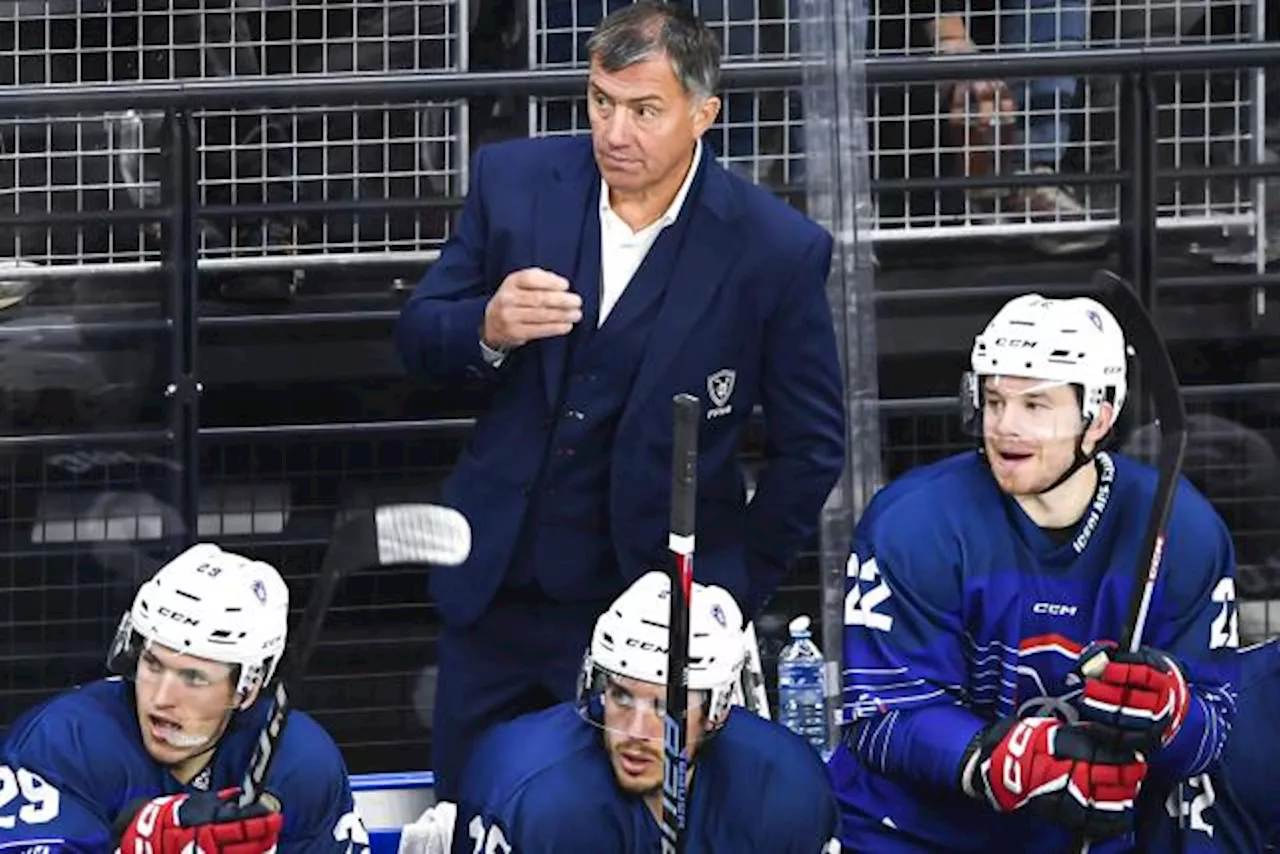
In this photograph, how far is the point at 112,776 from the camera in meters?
5.54

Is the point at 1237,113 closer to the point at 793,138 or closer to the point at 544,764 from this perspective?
the point at 793,138

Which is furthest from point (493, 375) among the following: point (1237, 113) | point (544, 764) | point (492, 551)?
point (1237, 113)

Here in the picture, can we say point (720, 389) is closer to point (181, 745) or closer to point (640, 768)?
point (640, 768)

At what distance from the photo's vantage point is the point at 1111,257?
22.8 ft

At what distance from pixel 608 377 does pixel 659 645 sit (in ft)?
1.88

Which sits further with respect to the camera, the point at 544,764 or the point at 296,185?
the point at 296,185

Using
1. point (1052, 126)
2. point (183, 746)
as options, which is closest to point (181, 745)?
point (183, 746)

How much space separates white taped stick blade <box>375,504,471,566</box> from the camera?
5.84 meters

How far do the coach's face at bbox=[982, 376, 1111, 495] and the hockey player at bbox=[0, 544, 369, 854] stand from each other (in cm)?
96

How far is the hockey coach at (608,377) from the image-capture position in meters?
5.99

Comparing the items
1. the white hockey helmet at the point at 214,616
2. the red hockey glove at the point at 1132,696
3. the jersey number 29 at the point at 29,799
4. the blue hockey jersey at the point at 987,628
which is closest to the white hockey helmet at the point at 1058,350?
the blue hockey jersey at the point at 987,628

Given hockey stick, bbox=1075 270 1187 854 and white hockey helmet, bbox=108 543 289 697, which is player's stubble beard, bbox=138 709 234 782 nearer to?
white hockey helmet, bbox=108 543 289 697

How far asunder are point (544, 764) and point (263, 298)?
5.06 ft

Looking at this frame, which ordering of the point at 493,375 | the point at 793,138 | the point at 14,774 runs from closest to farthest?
the point at 14,774
the point at 493,375
the point at 793,138
